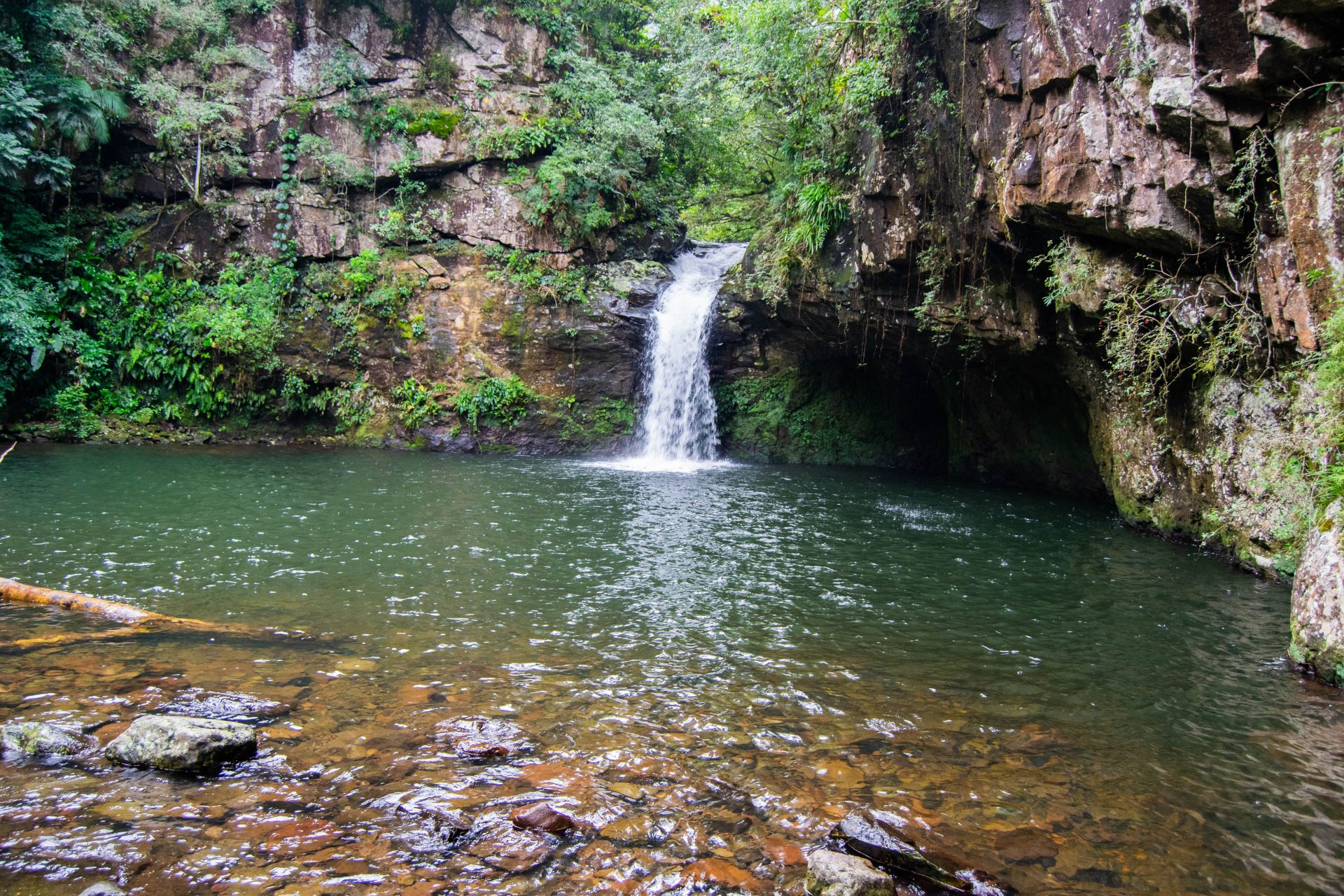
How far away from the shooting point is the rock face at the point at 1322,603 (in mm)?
5047

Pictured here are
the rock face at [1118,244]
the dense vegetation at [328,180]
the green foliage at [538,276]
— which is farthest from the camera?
the green foliage at [538,276]

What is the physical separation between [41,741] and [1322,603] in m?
7.87

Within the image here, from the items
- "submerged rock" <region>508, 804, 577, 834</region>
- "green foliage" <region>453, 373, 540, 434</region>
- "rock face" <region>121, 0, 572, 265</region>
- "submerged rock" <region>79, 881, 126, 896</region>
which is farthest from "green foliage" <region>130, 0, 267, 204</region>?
"submerged rock" <region>508, 804, 577, 834</region>

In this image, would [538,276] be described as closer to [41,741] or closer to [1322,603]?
[41,741]

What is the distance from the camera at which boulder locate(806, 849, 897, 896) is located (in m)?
2.83

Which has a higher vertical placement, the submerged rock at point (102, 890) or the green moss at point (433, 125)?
the green moss at point (433, 125)

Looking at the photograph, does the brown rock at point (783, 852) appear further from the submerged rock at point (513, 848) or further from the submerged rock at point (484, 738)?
the submerged rock at point (484, 738)

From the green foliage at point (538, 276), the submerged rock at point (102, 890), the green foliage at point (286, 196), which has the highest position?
the green foliage at point (286, 196)

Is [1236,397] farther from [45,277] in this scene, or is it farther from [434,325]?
[45,277]

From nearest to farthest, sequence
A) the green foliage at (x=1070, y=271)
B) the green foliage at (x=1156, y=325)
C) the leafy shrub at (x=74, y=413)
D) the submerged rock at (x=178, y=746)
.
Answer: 1. the submerged rock at (x=178, y=746)
2. the green foliage at (x=1156, y=325)
3. the green foliage at (x=1070, y=271)
4. the leafy shrub at (x=74, y=413)

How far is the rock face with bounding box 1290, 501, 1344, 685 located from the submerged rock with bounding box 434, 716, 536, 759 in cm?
547

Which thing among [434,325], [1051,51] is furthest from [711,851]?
[434,325]

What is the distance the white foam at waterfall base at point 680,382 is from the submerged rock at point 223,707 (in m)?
13.1

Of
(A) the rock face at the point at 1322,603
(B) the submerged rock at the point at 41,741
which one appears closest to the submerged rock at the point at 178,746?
(B) the submerged rock at the point at 41,741
